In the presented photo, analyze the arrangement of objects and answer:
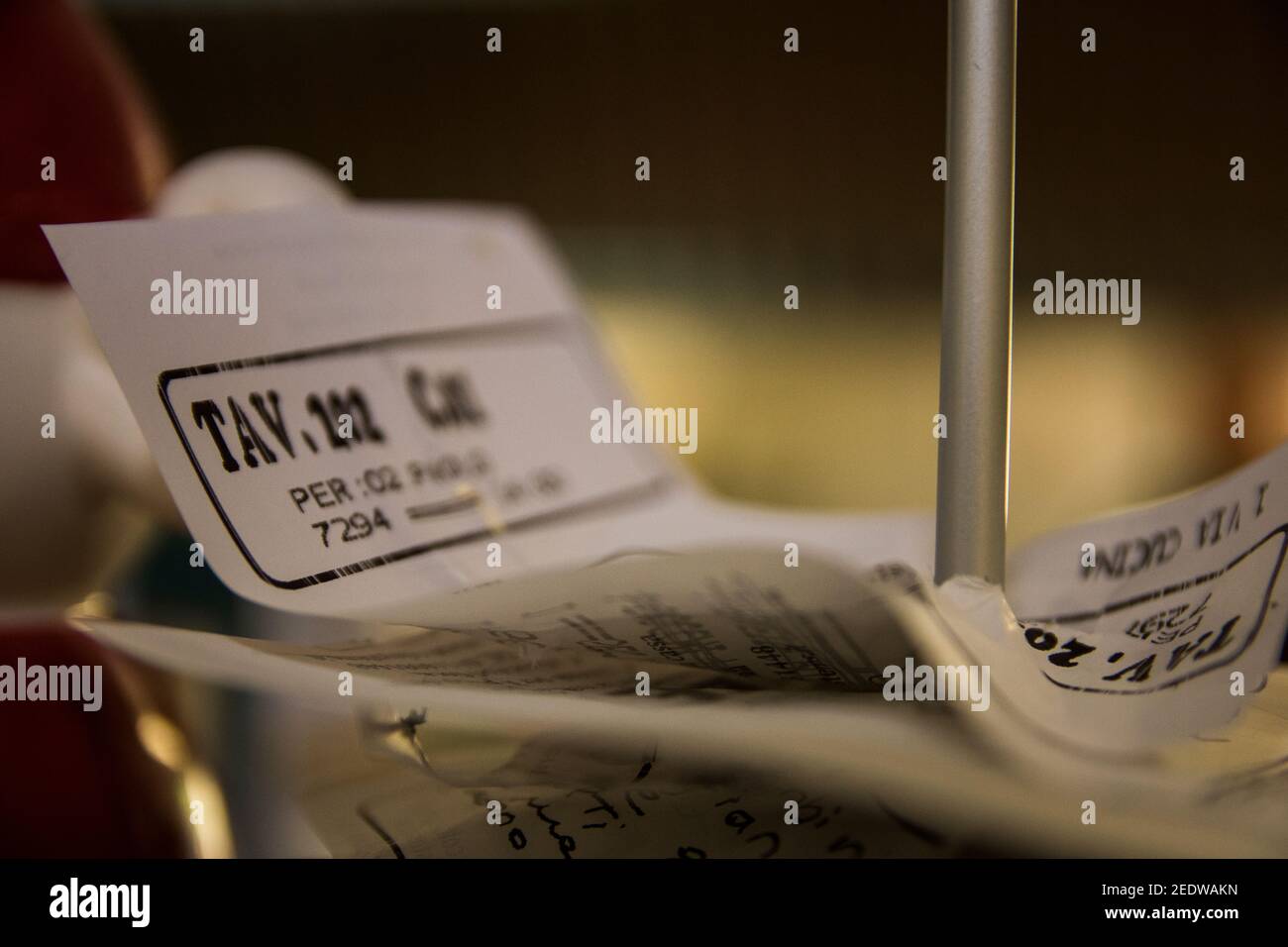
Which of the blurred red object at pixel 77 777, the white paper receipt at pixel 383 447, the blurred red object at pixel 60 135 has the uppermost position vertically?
the blurred red object at pixel 60 135

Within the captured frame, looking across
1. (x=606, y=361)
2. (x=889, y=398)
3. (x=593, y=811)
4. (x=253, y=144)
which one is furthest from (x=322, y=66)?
(x=593, y=811)

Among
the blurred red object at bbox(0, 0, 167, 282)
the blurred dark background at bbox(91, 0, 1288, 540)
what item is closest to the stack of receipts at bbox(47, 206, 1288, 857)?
the blurred red object at bbox(0, 0, 167, 282)

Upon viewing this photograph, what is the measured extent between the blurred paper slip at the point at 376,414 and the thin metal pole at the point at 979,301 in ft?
0.23

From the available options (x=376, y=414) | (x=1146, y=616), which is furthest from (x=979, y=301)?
(x=376, y=414)

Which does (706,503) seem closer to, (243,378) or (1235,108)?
(243,378)

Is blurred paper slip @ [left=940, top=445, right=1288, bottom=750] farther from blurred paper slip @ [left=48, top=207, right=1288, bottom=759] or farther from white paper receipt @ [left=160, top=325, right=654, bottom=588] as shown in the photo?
white paper receipt @ [left=160, top=325, right=654, bottom=588]

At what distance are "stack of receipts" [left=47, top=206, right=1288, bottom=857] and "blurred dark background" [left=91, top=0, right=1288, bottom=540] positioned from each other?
30 cm

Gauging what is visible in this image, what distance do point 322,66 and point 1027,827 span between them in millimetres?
573

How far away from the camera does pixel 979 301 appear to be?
23 cm

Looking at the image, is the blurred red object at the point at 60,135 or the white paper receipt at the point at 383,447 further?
the blurred red object at the point at 60,135

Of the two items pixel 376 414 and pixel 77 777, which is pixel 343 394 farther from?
pixel 77 777

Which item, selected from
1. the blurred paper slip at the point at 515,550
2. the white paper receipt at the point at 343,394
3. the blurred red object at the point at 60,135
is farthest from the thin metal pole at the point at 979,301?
the blurred red object at the point at 60,135

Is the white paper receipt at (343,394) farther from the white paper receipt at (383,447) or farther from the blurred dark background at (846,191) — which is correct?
the blurred dark background at (846,191)

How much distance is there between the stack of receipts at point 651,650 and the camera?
18 cm
